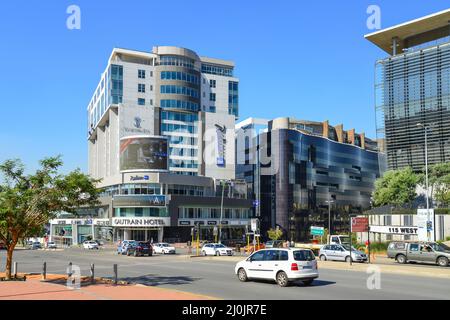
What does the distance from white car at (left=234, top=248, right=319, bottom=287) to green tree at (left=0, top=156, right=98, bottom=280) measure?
320 inches

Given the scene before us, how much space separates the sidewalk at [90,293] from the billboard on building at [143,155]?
74966 millimetres

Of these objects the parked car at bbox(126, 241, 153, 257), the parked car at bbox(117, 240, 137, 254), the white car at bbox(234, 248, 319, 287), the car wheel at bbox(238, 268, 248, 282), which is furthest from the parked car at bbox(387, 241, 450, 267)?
the parked car at bbox(117, 240, 137, 254)

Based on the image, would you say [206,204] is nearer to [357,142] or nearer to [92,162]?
[92,162]

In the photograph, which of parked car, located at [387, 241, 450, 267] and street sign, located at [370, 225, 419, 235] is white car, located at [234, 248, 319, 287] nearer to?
parked car, located at [387, 241, 450, 267]

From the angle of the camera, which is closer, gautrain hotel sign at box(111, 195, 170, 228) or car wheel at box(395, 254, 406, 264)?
car wheel at box(395, 254, 406, 264)

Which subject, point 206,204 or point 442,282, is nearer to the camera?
point 442,282

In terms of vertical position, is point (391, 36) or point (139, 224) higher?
point (391, 36)

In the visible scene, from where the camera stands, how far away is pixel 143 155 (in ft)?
316

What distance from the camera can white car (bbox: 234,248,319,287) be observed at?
21.1 meters

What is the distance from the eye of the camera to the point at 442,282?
2369cm

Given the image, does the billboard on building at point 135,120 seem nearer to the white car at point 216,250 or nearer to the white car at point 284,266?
the white car at point 216,250
